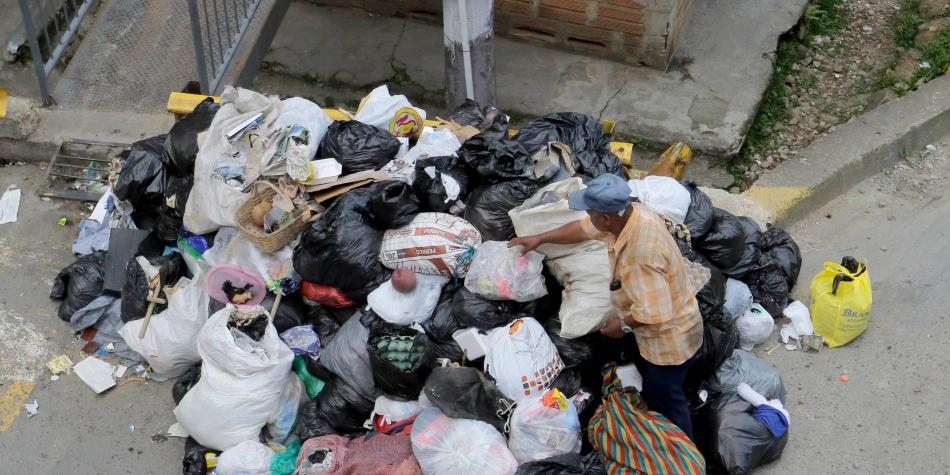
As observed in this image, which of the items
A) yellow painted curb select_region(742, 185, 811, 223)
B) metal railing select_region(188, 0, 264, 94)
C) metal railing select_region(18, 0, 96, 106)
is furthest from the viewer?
metal railing select_region(18, 0, 96, 106)

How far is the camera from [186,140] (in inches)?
202

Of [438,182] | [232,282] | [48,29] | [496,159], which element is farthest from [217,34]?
[496,159]

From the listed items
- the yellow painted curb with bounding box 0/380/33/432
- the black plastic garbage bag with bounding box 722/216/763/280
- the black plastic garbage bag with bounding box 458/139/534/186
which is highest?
the black plastic garbage bag with bounding box 458/139/534/186

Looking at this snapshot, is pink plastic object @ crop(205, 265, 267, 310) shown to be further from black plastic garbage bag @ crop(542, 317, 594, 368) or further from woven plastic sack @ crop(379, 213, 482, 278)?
black plastic garbage bag @ crop(542, 317, 594, 368)

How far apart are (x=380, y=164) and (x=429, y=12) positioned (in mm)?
2229

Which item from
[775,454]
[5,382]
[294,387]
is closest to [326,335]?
[294,387]

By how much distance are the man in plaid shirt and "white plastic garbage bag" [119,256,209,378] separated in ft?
6.42

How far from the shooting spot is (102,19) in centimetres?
679

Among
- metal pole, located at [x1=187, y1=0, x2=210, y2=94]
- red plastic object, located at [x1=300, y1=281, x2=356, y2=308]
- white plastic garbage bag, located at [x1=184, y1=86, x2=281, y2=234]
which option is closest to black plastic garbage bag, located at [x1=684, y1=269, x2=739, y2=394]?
red plastic object, located at [x1=300, y1=281, x2=356, y2=308]

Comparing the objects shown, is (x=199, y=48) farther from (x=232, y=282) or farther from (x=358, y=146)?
(x=232, y=282)

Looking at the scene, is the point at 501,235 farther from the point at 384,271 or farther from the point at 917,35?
the point at 917,35

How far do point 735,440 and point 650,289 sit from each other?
0.86m

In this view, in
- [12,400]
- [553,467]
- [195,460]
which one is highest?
[553,467]

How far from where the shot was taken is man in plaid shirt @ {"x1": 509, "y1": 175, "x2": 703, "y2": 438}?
11.6 ft
